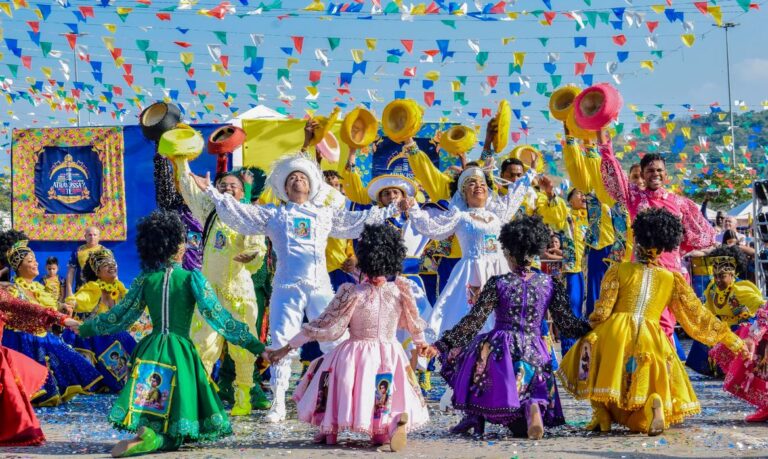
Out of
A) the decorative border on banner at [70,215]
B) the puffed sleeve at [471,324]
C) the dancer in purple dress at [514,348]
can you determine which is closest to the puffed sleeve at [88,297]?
the dancer in purple dress at [514,348]

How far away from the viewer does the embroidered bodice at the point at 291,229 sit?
295 inches

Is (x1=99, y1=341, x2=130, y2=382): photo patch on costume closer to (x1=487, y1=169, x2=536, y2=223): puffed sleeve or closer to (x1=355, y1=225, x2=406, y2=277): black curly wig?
(x1=487, y1=169, x2=536, y2=223): puffed sleeve

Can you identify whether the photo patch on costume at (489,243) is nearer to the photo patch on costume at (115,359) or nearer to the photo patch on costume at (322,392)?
the photo patch on costume at (322,392)

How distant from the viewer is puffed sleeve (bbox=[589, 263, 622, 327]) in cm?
652

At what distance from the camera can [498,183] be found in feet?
29.5

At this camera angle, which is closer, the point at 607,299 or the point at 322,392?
the point at 322,392

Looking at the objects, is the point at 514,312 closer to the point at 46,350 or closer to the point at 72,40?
the point at 46,350

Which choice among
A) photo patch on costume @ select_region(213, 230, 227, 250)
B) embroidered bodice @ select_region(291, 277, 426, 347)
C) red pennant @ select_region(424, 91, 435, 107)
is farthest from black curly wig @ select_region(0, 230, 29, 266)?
red pennant @ select_region(424, 91, 435, 107)

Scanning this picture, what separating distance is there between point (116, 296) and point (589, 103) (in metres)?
4.67

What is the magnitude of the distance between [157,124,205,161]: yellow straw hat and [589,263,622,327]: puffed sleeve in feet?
10.3

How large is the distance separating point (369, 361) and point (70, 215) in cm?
944

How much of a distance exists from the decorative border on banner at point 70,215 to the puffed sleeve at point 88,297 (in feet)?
15.9

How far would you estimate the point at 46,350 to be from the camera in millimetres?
8781

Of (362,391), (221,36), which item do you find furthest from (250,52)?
(362,391)
